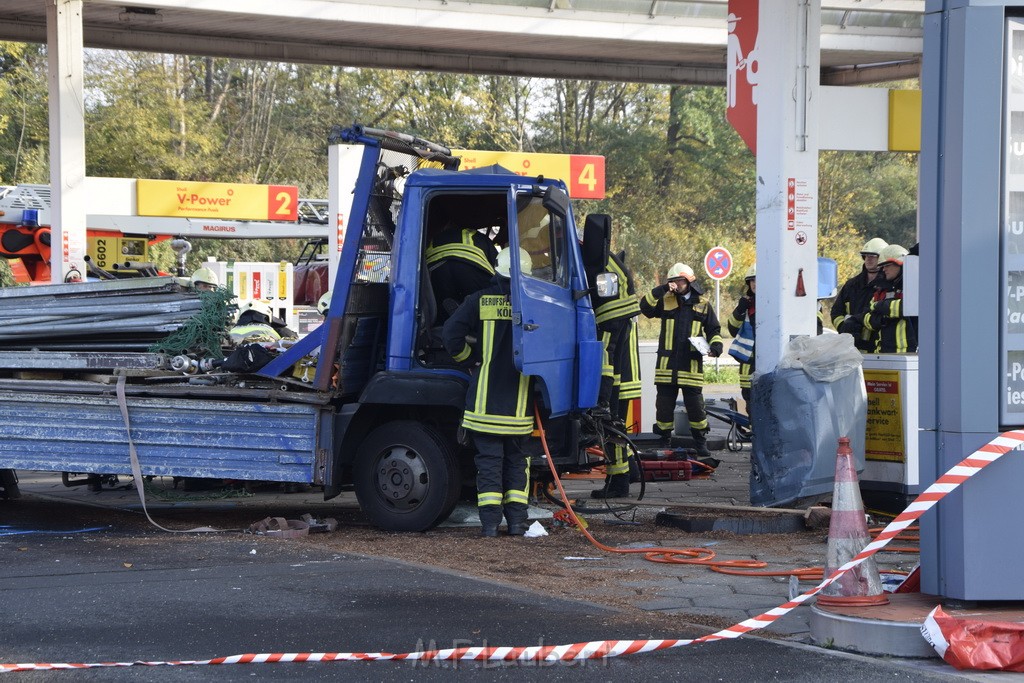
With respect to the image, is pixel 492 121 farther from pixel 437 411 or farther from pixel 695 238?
pixel 437 411

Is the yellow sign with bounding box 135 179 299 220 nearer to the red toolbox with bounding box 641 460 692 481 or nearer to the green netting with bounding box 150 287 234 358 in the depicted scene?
the red toolbox with bounding box 641 460 692 481

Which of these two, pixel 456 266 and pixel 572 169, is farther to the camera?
pixel 572 169

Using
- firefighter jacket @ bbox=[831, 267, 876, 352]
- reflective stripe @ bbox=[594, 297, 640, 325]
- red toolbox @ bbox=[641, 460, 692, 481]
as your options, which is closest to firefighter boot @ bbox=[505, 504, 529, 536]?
reflective stripe @ bbox=[594, 297, 640, 325]

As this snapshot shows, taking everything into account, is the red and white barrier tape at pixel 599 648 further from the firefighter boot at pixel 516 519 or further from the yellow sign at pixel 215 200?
the yellow sign at pixel 215 200

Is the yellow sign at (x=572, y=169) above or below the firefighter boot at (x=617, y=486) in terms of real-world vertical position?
above

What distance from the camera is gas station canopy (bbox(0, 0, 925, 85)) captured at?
Result: 1603cm

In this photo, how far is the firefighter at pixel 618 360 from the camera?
9.40m

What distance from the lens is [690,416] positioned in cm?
1295

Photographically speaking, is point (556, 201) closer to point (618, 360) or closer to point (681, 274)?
point (618, 360)

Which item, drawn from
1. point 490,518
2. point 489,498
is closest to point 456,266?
point 489,498

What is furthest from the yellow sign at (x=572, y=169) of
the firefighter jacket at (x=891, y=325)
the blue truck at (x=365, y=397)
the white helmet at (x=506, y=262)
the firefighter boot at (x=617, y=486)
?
the white helmet at (x=506, y=262)

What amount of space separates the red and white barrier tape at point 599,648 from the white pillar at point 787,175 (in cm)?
414

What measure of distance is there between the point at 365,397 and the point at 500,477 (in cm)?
104

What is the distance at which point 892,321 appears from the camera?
10602mm
